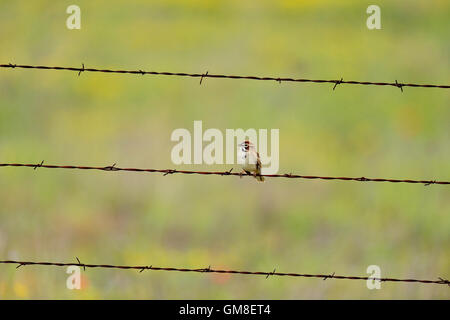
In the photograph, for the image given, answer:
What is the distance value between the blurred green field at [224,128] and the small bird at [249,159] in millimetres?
2254

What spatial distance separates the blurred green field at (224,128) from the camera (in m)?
12.3

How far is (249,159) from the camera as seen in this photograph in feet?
32.7

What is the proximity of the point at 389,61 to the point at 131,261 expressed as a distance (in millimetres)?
7591

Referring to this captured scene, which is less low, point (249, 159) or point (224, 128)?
point (224, 128)

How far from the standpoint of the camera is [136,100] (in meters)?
17.1

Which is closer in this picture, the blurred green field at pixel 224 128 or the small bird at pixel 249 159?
the small bird at pixel 249 159

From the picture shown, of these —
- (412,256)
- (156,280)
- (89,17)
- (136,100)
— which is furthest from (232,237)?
(89,17)

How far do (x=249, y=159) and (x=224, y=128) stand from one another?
18.2ft

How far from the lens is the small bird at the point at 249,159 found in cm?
998

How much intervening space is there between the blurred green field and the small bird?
7.39 ft

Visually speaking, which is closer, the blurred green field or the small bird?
the small bird

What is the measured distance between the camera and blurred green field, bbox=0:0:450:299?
12320 millimetres

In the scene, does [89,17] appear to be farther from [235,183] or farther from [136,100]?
[235,183]

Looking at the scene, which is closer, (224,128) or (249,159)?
(249,159)
